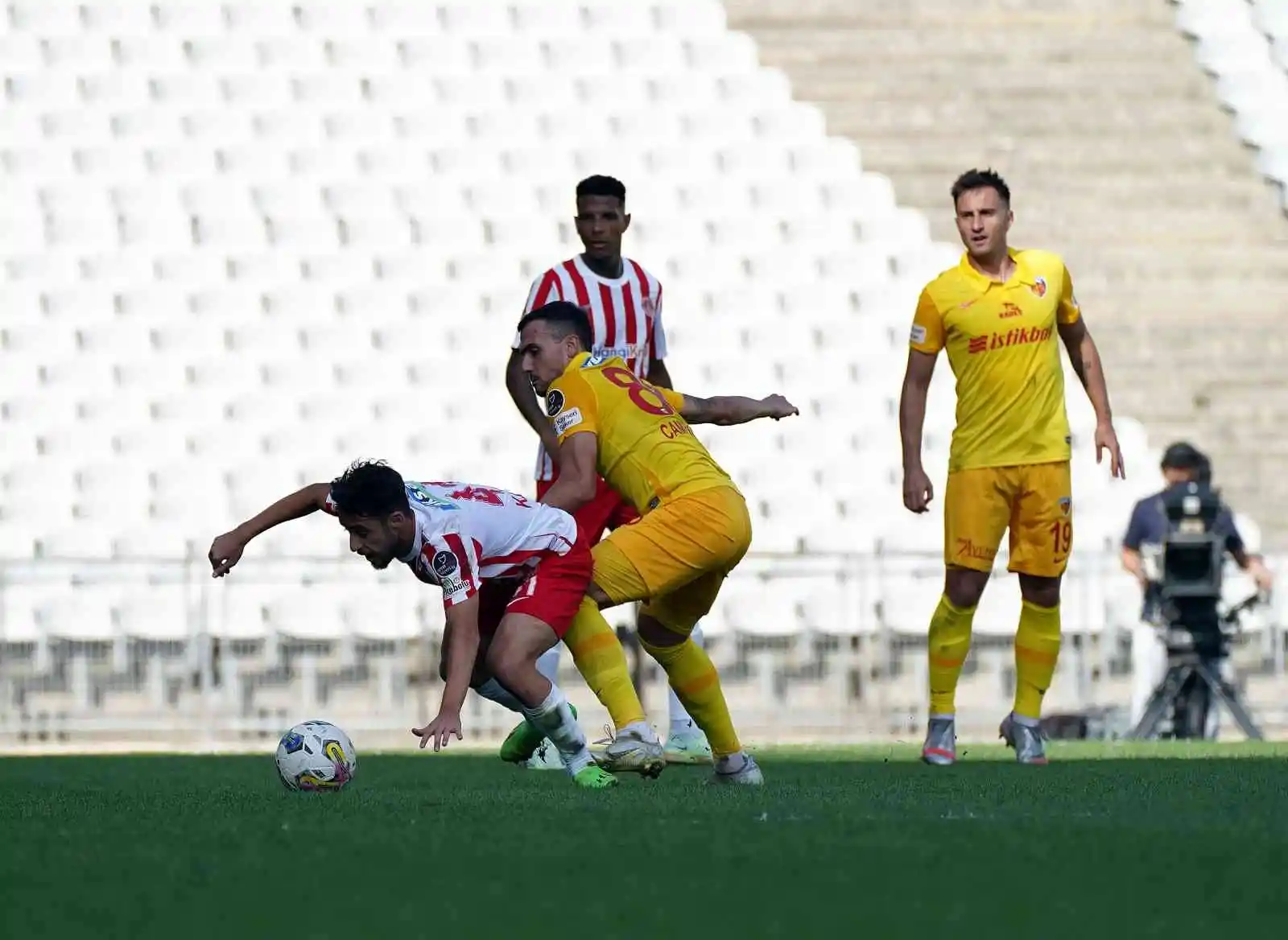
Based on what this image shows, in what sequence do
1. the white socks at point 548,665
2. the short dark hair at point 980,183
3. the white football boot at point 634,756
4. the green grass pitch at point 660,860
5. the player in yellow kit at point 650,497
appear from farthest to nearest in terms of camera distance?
the white socks at point 548,665
the short dark hair at point 980,183
the player in yellow kit at point 650,497
the white football boot at point 634,756
the green grass pitch at point 660,860

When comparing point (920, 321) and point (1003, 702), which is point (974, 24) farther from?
point (920, 321)

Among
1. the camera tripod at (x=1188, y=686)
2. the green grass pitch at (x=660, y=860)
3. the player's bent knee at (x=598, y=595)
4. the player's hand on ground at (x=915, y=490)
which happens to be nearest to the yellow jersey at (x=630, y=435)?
the player's bent knee at (x=598, y=595)

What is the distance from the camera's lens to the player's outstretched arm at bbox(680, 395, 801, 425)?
21.2 feet

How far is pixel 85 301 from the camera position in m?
16.2

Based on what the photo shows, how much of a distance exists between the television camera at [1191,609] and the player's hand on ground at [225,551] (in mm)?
6101

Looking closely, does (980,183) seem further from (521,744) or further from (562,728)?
(562,728)

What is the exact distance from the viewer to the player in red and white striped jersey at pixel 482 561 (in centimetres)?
580

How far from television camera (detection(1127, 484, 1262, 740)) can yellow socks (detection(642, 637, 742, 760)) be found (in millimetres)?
5140

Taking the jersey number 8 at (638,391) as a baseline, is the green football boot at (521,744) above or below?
below

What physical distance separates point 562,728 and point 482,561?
52 cm

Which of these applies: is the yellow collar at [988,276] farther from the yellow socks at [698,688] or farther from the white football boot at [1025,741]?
the yellow socks at [698,688]

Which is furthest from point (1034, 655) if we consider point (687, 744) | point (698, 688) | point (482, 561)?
point (482, 561)

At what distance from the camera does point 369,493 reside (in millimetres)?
5762

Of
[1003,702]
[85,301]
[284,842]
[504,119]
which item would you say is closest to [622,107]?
[504,119]
